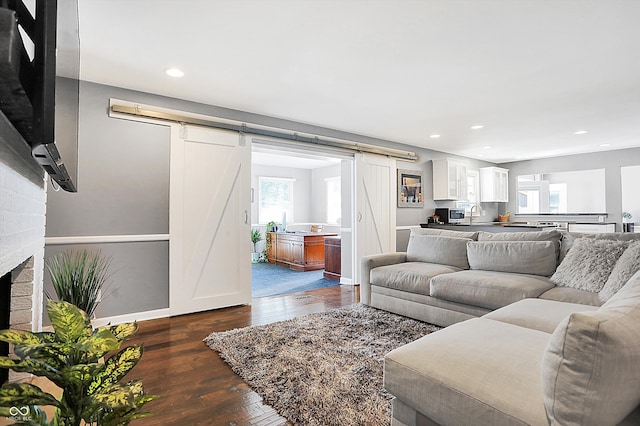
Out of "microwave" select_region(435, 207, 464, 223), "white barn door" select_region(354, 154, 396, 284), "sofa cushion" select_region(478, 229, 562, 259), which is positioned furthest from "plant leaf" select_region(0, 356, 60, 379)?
"microwave" select_region(435, 207, 464, 223)

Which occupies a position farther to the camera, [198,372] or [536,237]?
[536,237]

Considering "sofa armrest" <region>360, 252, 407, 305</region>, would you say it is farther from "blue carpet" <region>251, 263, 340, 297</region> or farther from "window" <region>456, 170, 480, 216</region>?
"window" <region>456, 170, 480, 216</region>

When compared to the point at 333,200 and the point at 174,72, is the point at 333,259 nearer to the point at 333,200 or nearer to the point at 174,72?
the point at 333,200

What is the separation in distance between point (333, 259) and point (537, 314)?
4.09 metres

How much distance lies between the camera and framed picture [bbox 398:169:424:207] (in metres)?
6.05

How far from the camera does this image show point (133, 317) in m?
3.30

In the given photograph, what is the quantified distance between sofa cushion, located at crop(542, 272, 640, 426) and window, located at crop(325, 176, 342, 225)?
306 inches

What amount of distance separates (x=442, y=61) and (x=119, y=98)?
125 inches

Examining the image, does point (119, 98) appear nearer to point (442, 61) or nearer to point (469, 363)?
point (442, 61)

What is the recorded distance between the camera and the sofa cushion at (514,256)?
2959 millimetres

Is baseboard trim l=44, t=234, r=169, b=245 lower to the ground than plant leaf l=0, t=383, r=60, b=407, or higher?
higher

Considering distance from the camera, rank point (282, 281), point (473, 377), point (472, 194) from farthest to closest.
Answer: point (472, 194) → point (282, 281) → point (473, 377)

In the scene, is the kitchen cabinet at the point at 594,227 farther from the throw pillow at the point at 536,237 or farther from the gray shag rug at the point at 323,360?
the gray shag rug at the point at 323,360

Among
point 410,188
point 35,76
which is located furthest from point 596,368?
point 410,188
